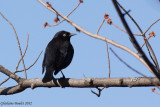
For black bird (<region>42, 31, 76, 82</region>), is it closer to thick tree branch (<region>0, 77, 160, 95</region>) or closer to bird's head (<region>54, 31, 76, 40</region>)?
bird's head (<region>54, 31, 76, 40</region>)

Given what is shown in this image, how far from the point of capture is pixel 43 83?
409cm

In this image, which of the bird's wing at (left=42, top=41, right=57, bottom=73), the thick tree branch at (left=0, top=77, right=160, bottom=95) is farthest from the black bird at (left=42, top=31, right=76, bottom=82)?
the thick tree branch at (left=0, top=77, right=160, bottom=95)

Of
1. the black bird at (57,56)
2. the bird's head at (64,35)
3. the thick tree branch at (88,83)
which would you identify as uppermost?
the bird's head at (64,35)

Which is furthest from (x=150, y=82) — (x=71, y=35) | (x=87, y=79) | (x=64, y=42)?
(x=71, y=35)

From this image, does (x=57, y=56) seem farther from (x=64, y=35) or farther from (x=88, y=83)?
(x=88, y=83)

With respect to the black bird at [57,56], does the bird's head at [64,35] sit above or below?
above

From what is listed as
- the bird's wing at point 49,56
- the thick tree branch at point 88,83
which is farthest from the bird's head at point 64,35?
the thick tree branch at point 88,83

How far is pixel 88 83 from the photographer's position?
11.5ft

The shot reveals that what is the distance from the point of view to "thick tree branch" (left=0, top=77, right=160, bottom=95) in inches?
122

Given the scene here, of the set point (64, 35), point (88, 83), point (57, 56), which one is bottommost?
point (88, 83)

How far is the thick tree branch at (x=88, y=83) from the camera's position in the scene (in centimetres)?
311

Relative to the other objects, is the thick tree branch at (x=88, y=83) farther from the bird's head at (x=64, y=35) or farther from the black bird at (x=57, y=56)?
the bird's head at (x=64, y=35)

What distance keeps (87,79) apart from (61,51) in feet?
7.38

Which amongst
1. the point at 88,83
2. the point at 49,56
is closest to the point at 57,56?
the point at 49,56
